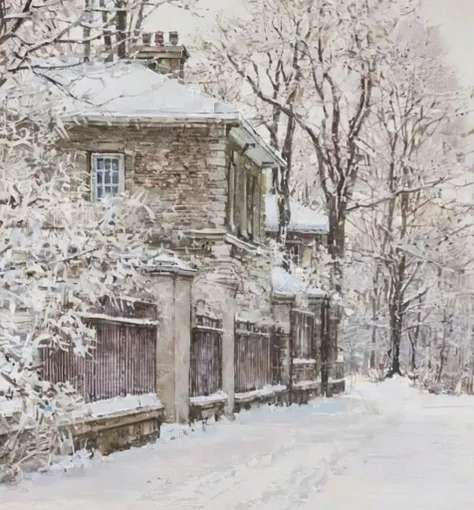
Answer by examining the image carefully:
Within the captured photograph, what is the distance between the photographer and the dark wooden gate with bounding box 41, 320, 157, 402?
21.3 ft

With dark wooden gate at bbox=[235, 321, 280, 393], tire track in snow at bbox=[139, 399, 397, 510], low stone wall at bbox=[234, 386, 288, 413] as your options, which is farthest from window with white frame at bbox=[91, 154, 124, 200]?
tire track in snow at bbox=[139, 399, 397, 510]

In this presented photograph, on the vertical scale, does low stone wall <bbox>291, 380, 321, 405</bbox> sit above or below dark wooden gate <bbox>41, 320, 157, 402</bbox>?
below

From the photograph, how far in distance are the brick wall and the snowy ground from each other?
370 centimetres

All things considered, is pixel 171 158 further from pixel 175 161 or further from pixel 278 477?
pixel 278 477

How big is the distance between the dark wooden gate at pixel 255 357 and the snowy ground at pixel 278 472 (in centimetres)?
77

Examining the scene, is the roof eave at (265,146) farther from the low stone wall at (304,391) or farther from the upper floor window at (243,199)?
the low stone wall at (304,391)

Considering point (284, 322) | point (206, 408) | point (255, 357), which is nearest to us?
point (206, 408)

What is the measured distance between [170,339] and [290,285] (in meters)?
8.88

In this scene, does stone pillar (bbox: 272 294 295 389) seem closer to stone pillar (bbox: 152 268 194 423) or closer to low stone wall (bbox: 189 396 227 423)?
low stone wall (bbox: 189 396 227 423)

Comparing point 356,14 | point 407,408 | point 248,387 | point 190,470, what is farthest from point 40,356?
point 356,14

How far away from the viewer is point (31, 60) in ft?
18.9

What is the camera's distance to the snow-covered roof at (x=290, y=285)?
1656 cm

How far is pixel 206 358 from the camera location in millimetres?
9805

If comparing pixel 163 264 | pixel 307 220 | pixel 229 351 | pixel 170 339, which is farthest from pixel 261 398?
pixel 307 220
